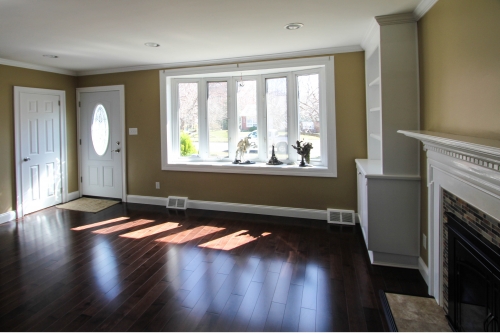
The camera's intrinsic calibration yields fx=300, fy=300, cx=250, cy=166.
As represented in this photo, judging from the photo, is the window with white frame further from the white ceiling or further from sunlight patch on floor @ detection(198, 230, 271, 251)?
sunlight patch on floor @ detection(198, 230, 271, 251)

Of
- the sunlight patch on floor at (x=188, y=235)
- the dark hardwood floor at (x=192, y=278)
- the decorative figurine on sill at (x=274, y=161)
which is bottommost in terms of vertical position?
the dark hardwood floor at (x=192, y=278)

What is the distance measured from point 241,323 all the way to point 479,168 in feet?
5.56

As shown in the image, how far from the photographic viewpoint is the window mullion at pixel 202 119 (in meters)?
5.14

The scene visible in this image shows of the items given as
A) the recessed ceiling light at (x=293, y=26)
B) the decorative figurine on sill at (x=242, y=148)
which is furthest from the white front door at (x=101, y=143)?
the recessed ceiling light at (x=293, y=26)

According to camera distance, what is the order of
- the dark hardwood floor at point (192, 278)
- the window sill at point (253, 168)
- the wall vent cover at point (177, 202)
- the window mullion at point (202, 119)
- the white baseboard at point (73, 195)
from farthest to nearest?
the white baseboard at point (73, 195) → the window mullion at point (202, 119) → the wall vent cover at point (177, 202) → the window sill at point (253, 168) → the dark hardwood floor at point (192, 278)

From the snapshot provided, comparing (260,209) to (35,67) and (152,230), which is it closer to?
(152,230)

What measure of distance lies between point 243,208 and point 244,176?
0.50m

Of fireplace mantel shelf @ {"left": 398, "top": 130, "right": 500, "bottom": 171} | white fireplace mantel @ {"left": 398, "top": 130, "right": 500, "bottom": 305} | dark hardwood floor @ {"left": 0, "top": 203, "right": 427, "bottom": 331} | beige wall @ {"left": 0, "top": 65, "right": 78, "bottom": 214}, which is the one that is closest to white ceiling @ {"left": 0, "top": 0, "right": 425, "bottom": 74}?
beige wall @ {"left": 0, "top": 65, "right": 78, "bottom": 214}

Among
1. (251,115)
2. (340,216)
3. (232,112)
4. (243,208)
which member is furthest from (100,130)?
(340,216)

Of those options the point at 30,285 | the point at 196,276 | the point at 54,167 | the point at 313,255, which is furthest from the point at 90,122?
the point at 313,255

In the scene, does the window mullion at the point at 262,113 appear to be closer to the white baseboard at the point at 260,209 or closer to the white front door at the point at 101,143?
the white baseboard at the point at 260,209

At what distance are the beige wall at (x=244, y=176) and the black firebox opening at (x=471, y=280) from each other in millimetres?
2098

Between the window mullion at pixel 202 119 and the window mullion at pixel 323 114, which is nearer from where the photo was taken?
the window mullion at pixel 323 114

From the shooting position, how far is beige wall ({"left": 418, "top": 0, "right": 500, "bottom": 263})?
5.22ft
